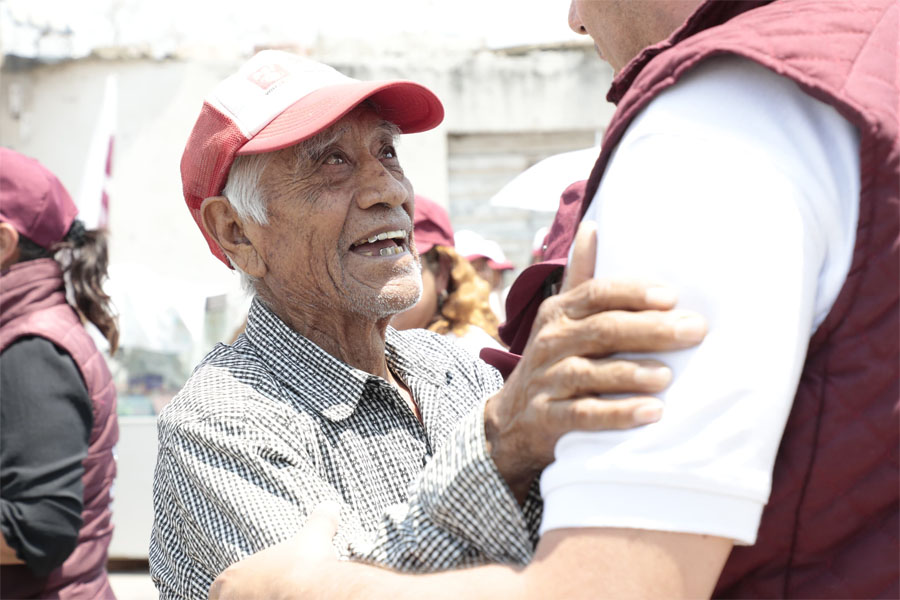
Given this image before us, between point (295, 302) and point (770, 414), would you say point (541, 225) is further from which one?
point (770, 414)

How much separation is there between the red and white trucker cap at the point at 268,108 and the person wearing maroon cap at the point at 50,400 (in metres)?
1.04

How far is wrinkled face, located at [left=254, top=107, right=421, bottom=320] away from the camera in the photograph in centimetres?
211

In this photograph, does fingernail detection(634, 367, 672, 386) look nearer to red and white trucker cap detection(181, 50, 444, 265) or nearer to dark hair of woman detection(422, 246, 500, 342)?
red and white trucker cap detection(181, 50, 444, 265)

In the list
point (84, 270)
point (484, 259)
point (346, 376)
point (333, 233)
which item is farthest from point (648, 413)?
point (484, 259)

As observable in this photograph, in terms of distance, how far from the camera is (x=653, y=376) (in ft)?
2.92

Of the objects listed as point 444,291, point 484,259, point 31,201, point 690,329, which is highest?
point 690,329

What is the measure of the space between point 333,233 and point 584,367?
4.08 feet

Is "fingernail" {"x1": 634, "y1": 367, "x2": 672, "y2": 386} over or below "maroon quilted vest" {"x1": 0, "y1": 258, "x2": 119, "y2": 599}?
over

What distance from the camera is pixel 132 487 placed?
22.5 feet

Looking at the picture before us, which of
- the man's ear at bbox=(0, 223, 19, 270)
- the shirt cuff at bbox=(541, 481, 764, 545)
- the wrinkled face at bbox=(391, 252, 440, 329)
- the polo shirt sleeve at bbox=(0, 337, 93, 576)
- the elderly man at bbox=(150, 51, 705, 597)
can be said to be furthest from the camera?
the wrinkled face at bbox=(391, 252, 440, 329)

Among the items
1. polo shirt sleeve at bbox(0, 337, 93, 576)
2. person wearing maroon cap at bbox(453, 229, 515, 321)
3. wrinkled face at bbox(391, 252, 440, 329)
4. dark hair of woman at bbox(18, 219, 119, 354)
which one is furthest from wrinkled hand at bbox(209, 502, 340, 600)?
person wearing maroon cap at bbox(453, 229, 515, 321)

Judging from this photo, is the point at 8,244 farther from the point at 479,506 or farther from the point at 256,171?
the point at 479,506

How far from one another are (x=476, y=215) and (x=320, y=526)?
28.0 ft

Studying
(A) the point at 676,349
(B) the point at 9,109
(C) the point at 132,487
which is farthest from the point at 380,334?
(B) the point at 9,109
